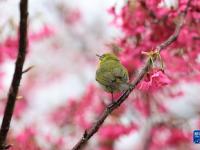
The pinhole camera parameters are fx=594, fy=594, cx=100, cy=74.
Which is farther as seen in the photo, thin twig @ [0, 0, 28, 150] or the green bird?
the green bird

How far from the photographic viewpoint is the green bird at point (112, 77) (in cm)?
341

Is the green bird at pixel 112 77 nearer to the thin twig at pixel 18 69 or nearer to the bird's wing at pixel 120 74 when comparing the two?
the bird's wing at pixel 120 74

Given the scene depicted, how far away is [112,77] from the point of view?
3453 millimetres

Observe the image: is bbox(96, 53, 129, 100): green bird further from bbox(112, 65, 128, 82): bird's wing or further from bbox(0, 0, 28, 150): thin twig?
bbox(0, 0, 28, 150): thin twig

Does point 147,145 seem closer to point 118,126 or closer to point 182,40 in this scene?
point 118,126

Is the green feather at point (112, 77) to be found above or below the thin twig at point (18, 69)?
above

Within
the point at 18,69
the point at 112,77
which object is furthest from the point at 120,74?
the point at 18,69

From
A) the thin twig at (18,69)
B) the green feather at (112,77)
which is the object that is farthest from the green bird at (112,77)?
the thin twig at (18,69)

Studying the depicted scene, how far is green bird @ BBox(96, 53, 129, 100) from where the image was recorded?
11.2 ft

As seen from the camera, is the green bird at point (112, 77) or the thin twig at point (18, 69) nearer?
the thin twig at point (18, 69)

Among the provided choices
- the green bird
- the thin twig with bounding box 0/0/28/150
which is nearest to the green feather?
the green bird

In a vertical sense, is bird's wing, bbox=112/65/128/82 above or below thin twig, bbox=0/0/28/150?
above

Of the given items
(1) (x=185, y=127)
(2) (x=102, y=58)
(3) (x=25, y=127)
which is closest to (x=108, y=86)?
(2) (x=102, y=58)

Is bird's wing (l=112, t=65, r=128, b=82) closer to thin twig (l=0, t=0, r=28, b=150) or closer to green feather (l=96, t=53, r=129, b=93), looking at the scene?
green feather (l=96, t=53, r=129, b=93)
